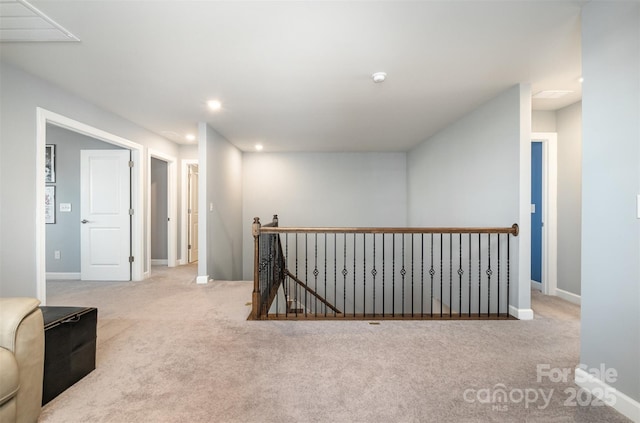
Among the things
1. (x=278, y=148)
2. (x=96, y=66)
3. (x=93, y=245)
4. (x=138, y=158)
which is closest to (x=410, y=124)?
(x=278, y=148)

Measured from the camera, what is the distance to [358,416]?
1554 mm

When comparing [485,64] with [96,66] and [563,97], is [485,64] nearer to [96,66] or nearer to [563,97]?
[563,97]

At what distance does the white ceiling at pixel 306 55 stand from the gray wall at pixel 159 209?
236cm

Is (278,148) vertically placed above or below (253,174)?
above

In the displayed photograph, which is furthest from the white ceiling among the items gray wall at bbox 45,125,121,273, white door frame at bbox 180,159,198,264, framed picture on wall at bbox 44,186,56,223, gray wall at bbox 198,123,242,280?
framed picture on wall at bbox 44,186,56,223

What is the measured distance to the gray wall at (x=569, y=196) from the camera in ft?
11.5

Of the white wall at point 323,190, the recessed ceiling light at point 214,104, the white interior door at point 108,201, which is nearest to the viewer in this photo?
the recessed ceiling light at point 214,104

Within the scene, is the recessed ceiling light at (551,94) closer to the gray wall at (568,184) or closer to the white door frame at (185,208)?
the gray wall at (568,184)

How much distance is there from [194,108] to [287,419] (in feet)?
11.6

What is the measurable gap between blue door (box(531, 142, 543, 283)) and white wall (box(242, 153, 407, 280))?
279 centimetres

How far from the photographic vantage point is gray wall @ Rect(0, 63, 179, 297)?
2.54 metres

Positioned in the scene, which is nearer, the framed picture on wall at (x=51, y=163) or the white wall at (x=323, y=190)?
the framed picture on wall at (x=51, y=163)

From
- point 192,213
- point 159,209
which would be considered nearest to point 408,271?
point 192,213

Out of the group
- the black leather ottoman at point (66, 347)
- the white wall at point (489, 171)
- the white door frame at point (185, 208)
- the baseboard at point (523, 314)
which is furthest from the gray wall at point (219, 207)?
the baseboard at point (523, 314)
